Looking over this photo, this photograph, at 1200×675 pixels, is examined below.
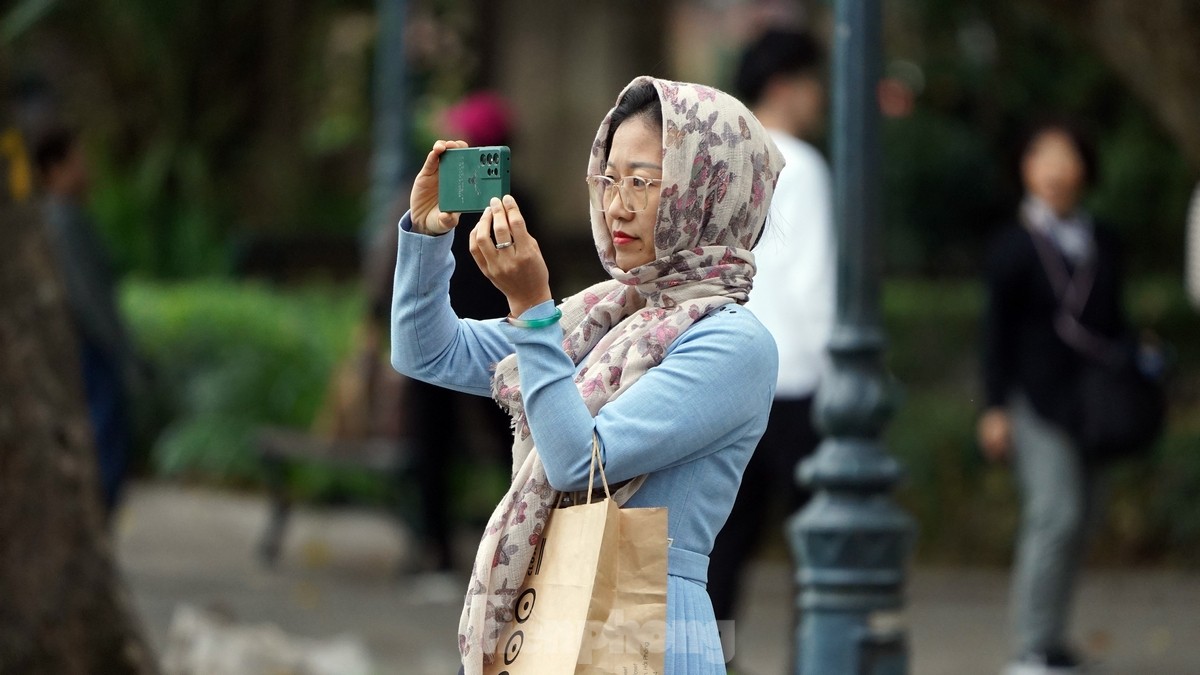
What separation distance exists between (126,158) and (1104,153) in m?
8.48

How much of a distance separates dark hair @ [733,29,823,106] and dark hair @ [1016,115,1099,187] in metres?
1.07

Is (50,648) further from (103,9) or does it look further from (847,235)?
(103,9)

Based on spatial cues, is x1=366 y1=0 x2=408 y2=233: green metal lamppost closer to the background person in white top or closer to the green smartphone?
the background person in white top

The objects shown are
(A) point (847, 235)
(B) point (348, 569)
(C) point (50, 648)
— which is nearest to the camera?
(C) point (50, 648)

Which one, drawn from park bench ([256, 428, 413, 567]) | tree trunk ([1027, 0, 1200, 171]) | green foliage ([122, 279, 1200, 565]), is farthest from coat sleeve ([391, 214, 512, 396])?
green foliage ([122, 279, 1200, 565])

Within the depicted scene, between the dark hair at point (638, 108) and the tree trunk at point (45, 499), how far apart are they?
108 inches

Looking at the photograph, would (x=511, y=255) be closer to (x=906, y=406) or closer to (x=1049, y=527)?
(x=1049, y=527)

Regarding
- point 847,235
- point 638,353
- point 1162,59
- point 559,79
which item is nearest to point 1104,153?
point 559,79

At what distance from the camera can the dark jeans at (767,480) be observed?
6000 millimetres

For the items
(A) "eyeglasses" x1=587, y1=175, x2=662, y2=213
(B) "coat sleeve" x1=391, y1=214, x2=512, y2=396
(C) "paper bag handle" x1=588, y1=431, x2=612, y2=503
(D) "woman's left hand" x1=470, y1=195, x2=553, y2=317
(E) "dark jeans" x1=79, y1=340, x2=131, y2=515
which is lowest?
(E) "dark jeans" x1=79, y1=340, x2=131, y2=515

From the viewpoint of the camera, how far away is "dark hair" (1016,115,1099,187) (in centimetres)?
707

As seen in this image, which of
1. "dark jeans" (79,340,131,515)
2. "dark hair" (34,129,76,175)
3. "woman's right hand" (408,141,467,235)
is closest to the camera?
"woman's right hand" (408,141,467,235)

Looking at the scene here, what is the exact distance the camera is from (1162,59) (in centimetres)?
726

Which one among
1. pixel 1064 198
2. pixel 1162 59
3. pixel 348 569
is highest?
pixel 1162 59
